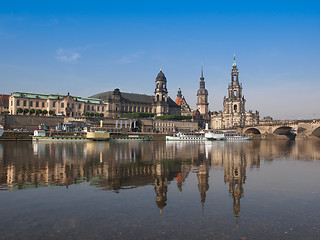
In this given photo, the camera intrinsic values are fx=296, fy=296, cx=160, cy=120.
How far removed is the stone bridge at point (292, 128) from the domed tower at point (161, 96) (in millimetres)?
37011

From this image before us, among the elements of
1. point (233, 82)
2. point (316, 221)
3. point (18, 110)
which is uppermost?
point (233, 82)

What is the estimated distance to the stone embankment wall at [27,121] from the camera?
259 ft

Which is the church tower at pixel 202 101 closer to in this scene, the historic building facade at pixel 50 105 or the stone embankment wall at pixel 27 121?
the historic building facade at pixel 50 105

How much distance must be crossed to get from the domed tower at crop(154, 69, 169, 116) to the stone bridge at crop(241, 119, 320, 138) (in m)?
37.0

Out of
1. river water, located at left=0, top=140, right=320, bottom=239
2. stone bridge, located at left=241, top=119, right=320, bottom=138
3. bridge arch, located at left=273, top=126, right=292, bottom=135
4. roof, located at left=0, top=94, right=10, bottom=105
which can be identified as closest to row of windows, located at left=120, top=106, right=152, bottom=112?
roof, located at left=0, top=94, right=10, bottom=105

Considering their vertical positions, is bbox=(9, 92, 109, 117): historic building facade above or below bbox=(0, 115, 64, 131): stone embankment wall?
above

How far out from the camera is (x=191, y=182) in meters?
15.2

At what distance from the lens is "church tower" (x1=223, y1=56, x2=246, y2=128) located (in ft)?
490

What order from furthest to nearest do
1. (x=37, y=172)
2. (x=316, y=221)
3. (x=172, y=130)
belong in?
(x=172, y=130), (x=37, y=172), (x=316, y=221)

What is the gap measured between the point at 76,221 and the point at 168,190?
5.21 m

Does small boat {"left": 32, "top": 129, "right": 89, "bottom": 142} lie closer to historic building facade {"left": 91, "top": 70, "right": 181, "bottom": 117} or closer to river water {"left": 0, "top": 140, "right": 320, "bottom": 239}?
river water {"left": 0, "top": 140, "right": 320, "bottom": 239}

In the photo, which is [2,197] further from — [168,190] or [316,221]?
[316,221]

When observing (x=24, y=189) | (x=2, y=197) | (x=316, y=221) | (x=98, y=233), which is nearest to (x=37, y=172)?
(x=24, y=189)

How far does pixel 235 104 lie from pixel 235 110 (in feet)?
10.1
